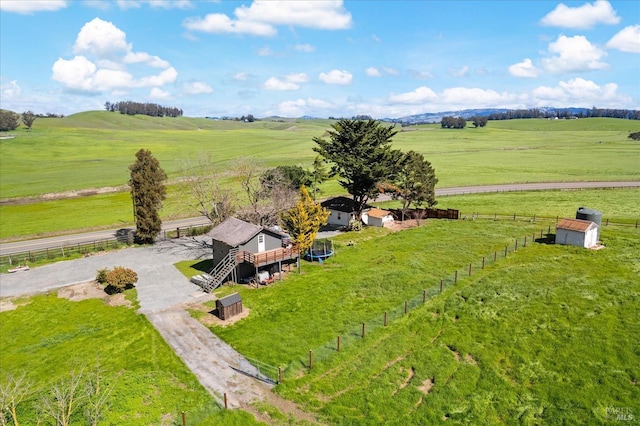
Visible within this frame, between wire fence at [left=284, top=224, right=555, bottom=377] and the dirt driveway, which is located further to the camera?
wire fence at [left=284, top=224, right=555, bottom=377]

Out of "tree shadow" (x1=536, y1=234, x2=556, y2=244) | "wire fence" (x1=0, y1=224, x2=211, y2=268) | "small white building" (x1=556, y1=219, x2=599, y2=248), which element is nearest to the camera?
"small white building" (x1=556, y1=219, x2=599, y2=248)

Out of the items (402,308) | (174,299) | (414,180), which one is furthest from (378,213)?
(174,299)

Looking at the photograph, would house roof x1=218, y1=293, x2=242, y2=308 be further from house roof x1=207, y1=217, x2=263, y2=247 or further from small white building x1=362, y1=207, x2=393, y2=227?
small white building x1=362, y1=207, x2=393, y2=227

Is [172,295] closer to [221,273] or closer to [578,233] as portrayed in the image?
[221,273]

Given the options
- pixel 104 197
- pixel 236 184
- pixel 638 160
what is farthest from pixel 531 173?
pixel 104 197

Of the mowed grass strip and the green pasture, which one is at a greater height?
the green pasture

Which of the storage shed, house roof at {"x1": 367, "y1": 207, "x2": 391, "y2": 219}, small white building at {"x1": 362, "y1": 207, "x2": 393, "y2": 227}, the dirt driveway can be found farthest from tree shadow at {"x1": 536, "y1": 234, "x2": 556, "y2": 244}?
the dirt driveway
